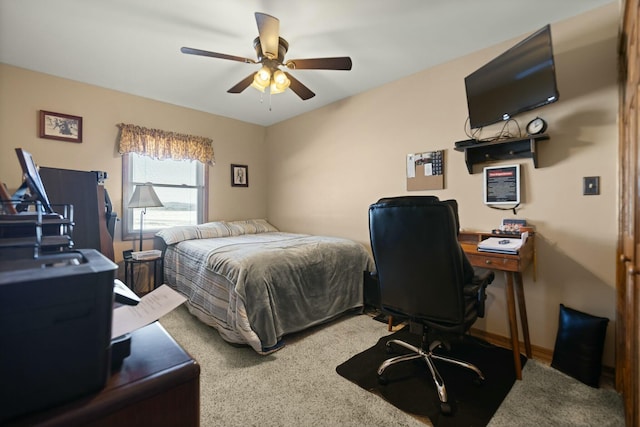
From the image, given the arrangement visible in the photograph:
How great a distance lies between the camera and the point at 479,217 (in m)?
2.56

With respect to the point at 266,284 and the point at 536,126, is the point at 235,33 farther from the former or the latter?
the point at 536,126

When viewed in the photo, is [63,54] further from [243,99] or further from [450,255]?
[450,255]

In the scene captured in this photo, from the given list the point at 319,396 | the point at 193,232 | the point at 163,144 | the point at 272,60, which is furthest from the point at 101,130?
the point at 319,396

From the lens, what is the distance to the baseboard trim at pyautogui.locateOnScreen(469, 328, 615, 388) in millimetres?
1901

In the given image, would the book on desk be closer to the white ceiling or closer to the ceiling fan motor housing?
the white ceiling

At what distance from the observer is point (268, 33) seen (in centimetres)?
196

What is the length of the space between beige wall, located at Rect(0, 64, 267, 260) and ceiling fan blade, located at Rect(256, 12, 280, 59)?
93.3 inches

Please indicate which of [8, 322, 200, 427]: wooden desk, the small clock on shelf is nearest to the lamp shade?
[8, 322, 200, 427]: wooden desk

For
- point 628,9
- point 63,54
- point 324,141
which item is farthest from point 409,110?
point 63,54

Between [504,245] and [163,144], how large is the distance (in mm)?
3949

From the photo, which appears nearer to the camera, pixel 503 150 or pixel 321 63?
pixel 321 63

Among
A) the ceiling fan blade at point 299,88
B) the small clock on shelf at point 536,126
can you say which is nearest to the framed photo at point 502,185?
the small clock on shelf at point 536,126

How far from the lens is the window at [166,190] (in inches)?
140

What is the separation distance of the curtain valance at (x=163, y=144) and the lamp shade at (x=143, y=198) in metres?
0.50
